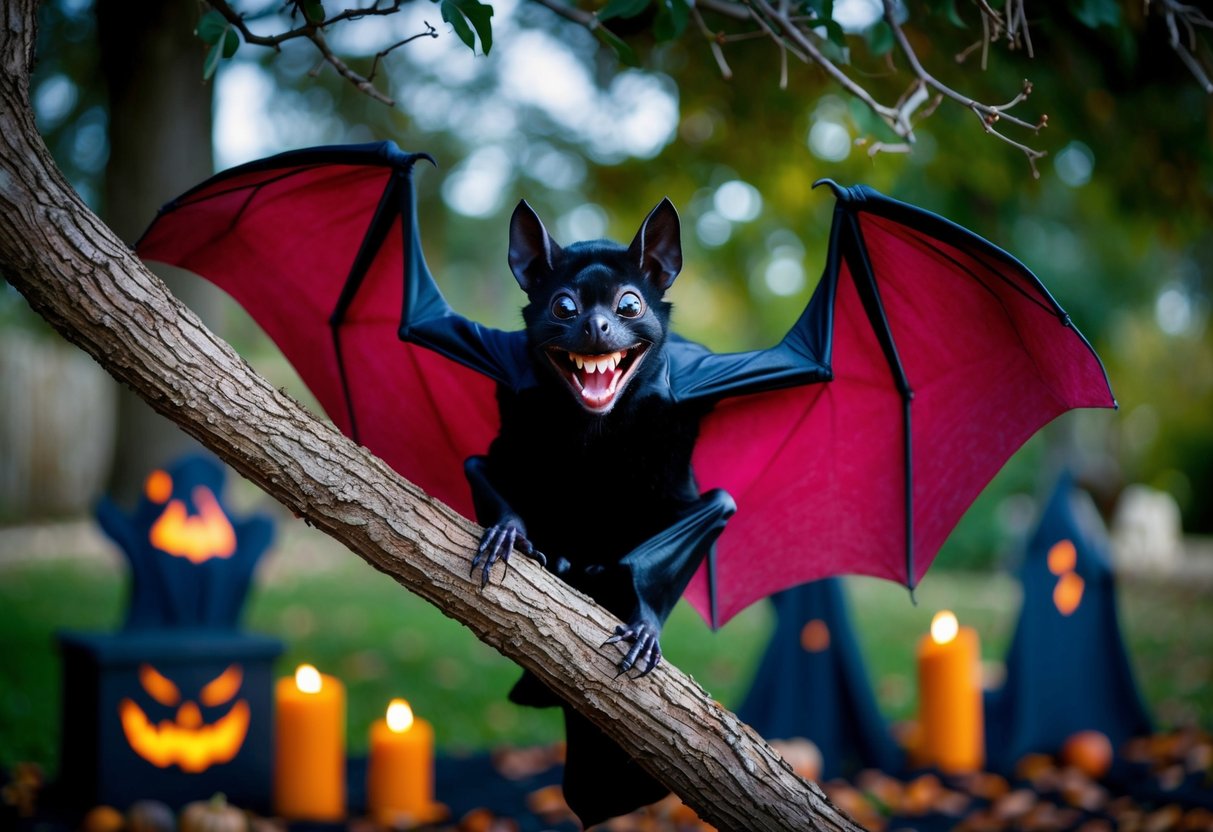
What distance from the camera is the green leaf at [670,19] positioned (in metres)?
2.80

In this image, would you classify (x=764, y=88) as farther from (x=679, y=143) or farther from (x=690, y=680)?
(x=690, y=680)

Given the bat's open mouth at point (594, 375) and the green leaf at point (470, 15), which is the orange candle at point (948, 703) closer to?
the bat's open mouth at point (594, 375)

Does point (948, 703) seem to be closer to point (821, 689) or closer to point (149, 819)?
point (821, 689)

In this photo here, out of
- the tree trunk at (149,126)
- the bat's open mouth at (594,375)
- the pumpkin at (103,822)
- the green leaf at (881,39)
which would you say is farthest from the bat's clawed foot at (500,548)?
the tree trunk at (149,126)

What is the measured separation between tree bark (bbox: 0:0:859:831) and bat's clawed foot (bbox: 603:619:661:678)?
4 centimetres

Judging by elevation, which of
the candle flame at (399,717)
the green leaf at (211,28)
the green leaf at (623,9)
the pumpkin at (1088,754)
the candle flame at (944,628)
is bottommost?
the pumpkin at (1088,754)

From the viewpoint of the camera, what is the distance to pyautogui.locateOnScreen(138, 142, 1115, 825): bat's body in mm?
2324

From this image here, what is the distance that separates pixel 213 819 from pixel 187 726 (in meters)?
0.85

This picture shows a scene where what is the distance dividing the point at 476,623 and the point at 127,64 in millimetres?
5680

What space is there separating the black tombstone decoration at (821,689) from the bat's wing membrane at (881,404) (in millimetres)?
2520

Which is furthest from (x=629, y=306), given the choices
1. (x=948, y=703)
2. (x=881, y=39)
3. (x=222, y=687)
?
(x=948, y=703)

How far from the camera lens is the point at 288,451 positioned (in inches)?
90.9

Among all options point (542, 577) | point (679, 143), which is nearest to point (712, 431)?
point (542, 577)

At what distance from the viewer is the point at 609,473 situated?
92.7 inches
